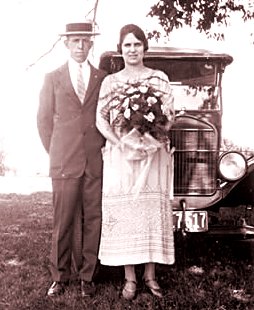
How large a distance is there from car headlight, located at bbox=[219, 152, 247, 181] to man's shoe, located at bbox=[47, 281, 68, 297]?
1.74m

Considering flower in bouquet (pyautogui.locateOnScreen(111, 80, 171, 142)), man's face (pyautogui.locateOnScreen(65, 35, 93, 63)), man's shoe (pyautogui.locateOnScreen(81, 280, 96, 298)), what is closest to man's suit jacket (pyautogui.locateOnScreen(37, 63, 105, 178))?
man's face (pyautogui.locateOnScreen(65, 35, 93, 63))

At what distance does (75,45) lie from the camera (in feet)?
12.4

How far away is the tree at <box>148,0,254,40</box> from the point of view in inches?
306

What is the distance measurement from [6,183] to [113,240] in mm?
10395

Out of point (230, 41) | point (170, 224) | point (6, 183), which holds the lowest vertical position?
point (6, 183)

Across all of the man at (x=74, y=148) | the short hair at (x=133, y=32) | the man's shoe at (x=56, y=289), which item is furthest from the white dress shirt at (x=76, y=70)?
the man's shoe at (x=56, y=289)

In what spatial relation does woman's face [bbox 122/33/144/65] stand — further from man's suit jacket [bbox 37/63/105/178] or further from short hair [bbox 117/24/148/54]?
man's suit jacket [bbox 37/63/105/178]

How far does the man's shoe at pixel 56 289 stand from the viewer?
3.82 meters

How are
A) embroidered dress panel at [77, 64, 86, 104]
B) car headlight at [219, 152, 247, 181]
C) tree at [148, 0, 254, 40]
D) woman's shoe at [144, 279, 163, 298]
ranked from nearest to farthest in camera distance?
1. woman's shoe at [144, 279, 163, 298]
2. embroidered dress panel at [77, 64, 86, 104]
3. car headlight at [219, 152, 247, 181]
4. tree at [148, 0, 254, 40]

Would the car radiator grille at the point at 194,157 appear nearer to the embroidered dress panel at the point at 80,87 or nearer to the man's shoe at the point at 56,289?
the embroidered dress panel at the point at 80,87

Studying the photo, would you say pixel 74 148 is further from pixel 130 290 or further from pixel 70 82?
pixel 130 290

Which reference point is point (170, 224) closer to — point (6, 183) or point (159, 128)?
point (159, 128)

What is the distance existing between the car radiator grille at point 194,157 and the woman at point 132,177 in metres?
1.08

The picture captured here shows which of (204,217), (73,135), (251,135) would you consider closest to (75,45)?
(73,135)
